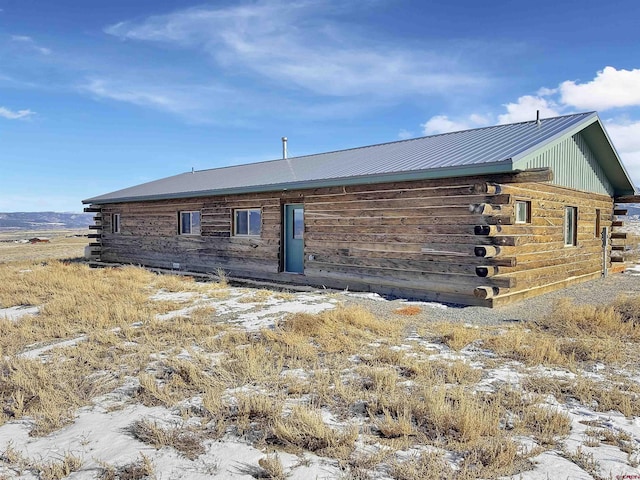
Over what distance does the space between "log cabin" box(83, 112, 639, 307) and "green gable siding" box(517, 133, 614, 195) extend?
0.17 feet

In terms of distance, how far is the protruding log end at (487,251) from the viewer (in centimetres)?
905

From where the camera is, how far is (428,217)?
10148 mm

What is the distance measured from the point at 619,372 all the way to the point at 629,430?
1.58m

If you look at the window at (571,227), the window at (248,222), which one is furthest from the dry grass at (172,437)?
the window at (571,227)

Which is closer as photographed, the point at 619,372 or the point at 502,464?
the point at 502,464

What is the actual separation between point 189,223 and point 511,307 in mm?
11426

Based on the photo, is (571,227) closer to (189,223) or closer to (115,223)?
(189,223)

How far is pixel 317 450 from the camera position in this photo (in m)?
3.45

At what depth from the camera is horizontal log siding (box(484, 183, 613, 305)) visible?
391 inches

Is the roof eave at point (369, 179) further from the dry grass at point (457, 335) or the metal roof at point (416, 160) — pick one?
the dry grass at point (457, 335)

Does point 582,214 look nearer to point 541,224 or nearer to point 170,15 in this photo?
point 541,224

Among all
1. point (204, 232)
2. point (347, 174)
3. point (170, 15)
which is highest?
point (170, 15)

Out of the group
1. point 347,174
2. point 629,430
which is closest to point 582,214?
point 347,174

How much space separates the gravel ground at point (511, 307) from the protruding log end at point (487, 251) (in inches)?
41.7
